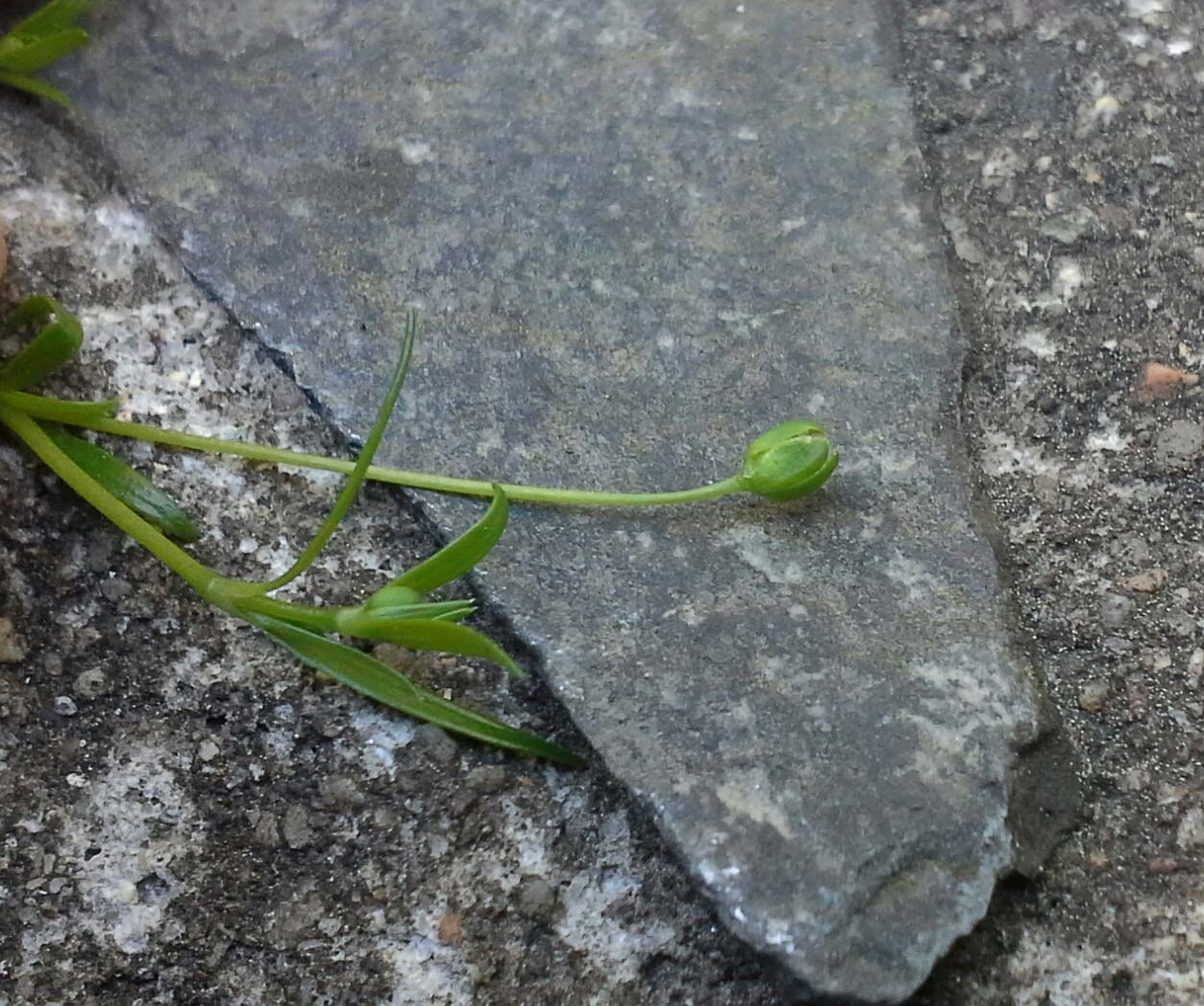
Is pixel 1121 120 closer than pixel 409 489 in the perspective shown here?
No

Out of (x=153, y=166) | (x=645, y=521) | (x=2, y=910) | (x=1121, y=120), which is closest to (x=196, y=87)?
(x=153, y=166)

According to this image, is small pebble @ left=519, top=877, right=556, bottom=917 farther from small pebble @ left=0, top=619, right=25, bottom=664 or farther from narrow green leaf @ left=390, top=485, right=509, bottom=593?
small pebble @ left=0, top=619, right=25, bottom=664

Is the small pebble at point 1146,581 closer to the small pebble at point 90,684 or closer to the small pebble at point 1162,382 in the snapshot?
the small pebble at point 1162,382

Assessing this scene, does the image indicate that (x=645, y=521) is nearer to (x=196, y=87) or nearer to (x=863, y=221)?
(x=863, y=221)

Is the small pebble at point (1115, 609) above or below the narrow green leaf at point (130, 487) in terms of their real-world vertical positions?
below

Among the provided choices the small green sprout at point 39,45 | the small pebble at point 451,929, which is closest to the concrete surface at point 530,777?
the small pebble at point 451,929

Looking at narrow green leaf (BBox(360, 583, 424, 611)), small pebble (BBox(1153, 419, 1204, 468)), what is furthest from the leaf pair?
small pebble (BBox(1153, 419, 1204, 468))
